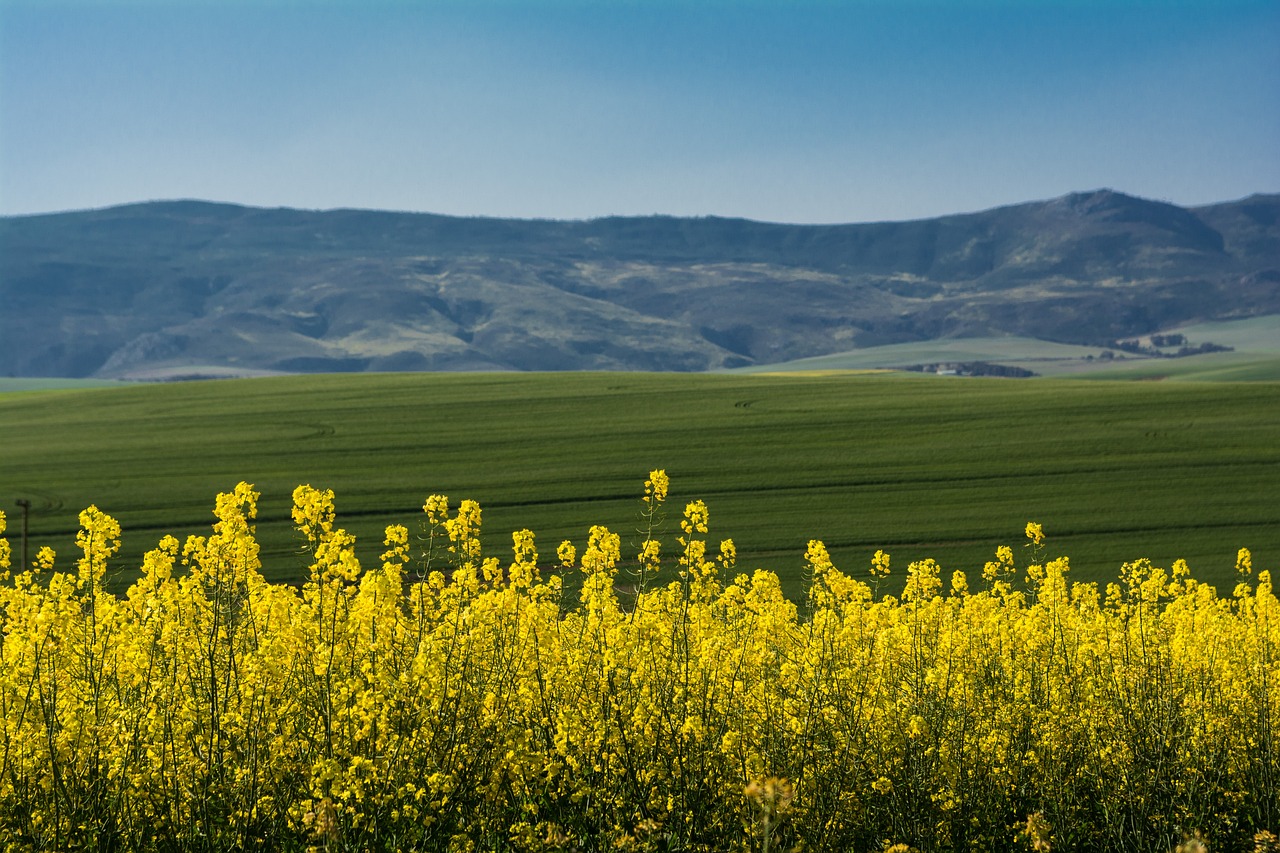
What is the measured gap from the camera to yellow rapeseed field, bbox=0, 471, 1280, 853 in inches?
322

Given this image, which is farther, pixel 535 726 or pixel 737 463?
pixel 737 463

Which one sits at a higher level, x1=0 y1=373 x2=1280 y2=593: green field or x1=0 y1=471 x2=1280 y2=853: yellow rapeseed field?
x1=0 y1=471 x2=1280 y2=853: yellow rapeseed field

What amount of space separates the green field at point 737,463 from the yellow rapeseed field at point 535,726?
23431mm

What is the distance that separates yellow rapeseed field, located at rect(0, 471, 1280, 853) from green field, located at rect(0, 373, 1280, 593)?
23.4 meters

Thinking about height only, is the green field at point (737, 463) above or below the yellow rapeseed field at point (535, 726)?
below

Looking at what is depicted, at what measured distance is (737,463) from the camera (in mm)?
51094

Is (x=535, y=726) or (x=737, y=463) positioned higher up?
(x=535, y=726)

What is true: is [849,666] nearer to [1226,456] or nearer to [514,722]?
[514,722]

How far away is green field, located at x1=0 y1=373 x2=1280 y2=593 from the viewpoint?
1599 inches

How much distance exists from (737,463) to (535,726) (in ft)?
138

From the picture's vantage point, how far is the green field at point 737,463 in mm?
40625

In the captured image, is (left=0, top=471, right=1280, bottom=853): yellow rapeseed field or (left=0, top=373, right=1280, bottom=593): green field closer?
(left=0, top=471, right=1280, bottom=853): yellow rapeseed field

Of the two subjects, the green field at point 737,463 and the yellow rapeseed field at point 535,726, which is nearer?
the yellow rapeseed field at point 535,726

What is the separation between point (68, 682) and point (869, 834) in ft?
22.3
